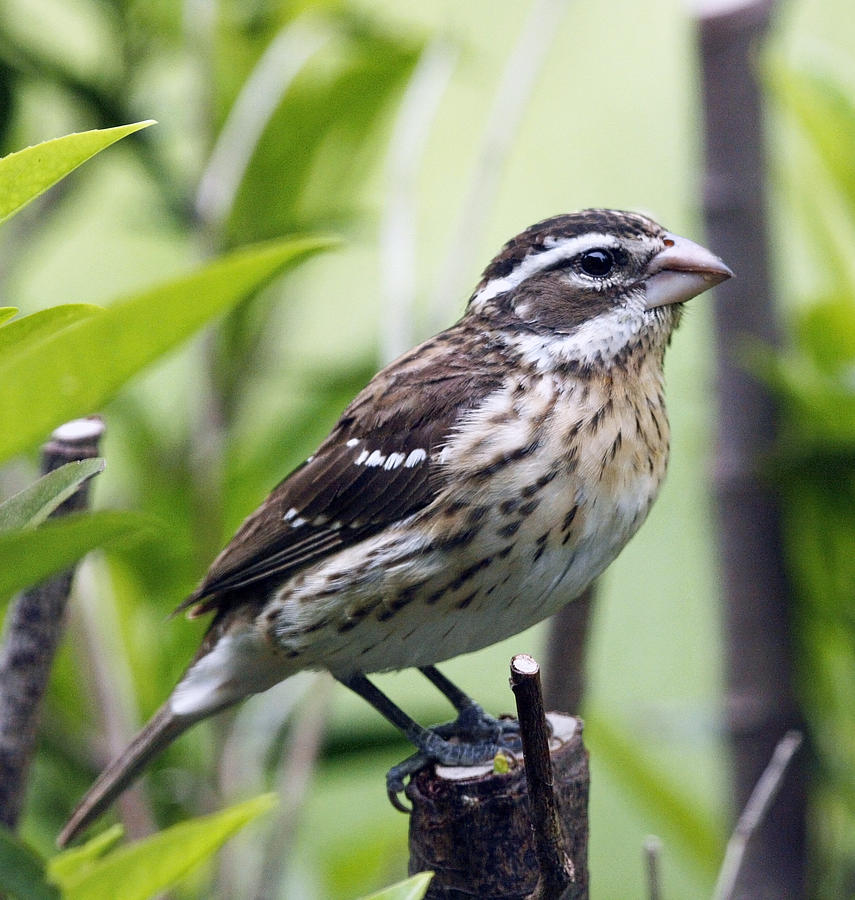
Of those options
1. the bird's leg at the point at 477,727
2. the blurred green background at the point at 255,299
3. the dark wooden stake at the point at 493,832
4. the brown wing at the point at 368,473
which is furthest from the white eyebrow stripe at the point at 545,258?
the dark wooden stake at the point at 493,832

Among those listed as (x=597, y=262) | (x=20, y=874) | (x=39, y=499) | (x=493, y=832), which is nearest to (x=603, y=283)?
(x=597, y=262)

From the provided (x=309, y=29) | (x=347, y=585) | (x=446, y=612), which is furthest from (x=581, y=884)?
(x=309, y=29)

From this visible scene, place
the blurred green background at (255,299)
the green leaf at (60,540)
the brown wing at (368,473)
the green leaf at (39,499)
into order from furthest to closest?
the blurred green background at (255,299)
the brown wing at (368,473)
the green leaf at (39,499)
the green leaf at (60,540)

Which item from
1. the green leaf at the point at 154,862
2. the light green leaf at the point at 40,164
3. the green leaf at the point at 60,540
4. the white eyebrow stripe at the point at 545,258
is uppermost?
the light green leaf at the point at 40,164

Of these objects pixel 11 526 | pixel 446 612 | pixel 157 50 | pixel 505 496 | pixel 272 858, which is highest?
pixel 157 50

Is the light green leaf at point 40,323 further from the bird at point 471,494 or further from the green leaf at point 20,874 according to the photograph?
the bird at point 471,494

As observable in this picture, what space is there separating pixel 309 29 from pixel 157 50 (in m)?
0.35

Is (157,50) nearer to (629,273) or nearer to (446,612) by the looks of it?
(629,273)

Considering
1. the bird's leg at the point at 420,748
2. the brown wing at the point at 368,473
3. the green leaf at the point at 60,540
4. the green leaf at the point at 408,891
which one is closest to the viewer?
the green leaf at the point at 60,540

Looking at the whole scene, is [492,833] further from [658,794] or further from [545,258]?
[658,794]

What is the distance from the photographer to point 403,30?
2607mm

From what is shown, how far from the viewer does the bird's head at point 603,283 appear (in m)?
1.67

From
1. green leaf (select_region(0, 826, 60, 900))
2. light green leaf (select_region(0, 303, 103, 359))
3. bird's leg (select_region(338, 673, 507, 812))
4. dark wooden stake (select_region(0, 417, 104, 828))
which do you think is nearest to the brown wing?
bird's leg (select_region(338, 673, 507, 812))

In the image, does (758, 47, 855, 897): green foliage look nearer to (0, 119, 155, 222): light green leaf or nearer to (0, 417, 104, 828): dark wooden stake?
(0, 417, 104, 828): dark wooden stake
